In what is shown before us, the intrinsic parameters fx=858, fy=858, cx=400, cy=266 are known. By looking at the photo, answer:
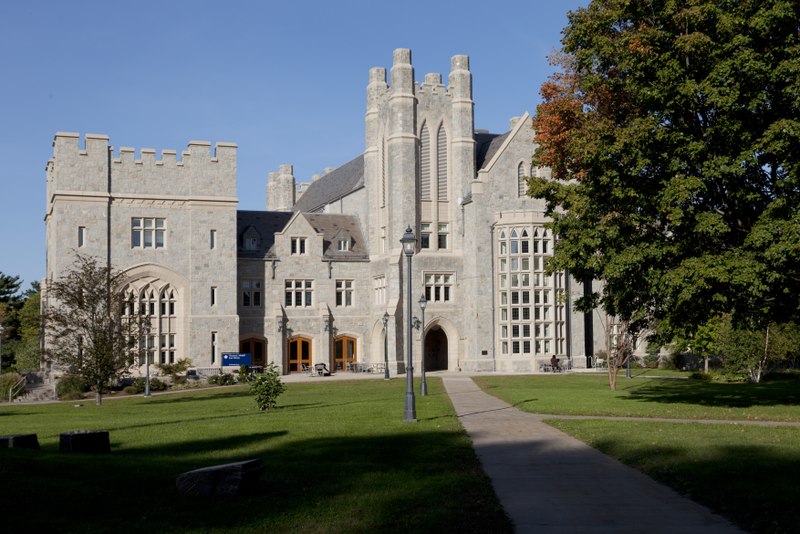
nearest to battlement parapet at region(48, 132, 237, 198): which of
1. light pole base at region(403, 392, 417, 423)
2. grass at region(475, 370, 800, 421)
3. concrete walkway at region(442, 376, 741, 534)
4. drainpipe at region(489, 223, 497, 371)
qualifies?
drainpipe at region(489, 223, 497, 371)

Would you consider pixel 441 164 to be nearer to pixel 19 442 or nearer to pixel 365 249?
pixel 365 249

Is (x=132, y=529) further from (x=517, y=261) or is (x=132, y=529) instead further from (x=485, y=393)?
(x=517, y=261)

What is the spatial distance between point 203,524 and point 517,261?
4550 centimetres

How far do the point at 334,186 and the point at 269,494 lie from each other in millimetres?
61888

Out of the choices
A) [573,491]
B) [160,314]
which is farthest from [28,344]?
[573,491]

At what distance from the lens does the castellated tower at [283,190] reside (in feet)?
279

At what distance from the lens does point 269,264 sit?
56.4 metres

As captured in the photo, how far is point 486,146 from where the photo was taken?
60.9 m

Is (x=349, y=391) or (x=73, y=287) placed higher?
(x=73, y=287)

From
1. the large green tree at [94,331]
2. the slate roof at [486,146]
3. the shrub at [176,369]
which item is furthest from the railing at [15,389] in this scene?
the slate roof at [486,146]

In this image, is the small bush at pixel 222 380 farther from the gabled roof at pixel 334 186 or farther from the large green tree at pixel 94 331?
the gabled roof at pixel 334 186

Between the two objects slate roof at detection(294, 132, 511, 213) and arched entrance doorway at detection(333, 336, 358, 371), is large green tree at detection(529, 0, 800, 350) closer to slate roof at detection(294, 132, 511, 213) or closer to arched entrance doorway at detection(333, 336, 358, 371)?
slate roof at detection(294, 132, 511, 213)

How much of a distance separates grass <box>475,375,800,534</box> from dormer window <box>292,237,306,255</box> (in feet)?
91.2

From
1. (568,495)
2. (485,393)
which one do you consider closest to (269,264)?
(485,393)
